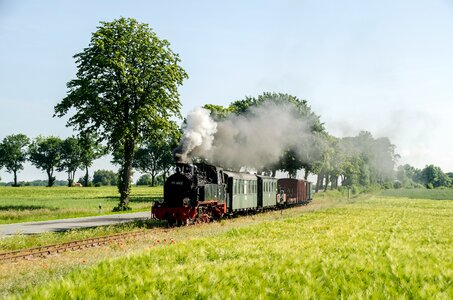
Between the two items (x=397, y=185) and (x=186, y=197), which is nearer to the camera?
(x=186, y=197)

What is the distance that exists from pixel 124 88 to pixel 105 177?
14184 cm

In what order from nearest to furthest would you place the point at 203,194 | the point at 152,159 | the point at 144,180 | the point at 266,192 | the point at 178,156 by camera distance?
the point at 203,194 → the point at 178,156 → the point at 266,192 → the point at 152,159 → the point at 144,180

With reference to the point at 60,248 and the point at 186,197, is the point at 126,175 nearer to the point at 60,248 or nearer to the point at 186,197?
the point at 186,197

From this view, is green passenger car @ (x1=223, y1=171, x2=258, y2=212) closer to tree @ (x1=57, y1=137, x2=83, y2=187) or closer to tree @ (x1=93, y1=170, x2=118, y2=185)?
tree @ (x1=57, y1=137, x2=83, y2=187)

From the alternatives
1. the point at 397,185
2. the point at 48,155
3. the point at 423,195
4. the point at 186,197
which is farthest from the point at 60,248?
the point at 397,185

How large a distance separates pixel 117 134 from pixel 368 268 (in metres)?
27.5

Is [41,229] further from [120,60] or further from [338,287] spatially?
[338,287]

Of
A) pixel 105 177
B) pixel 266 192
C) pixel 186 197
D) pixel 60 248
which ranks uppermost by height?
pixel 105 177

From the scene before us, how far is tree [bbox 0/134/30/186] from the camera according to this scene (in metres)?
122

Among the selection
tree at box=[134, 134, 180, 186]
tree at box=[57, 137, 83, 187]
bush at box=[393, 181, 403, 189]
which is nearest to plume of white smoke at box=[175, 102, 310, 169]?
Result: tree at box=[134, 134, 180, 186]

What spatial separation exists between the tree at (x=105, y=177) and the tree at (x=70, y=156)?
42.7 meters

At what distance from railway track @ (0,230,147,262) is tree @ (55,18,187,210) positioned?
14.8 metres

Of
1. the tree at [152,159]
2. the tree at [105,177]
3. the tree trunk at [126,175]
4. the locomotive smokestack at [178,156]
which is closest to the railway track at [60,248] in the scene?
the locomotive smokestack at [178,156]

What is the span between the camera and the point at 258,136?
155 ft
